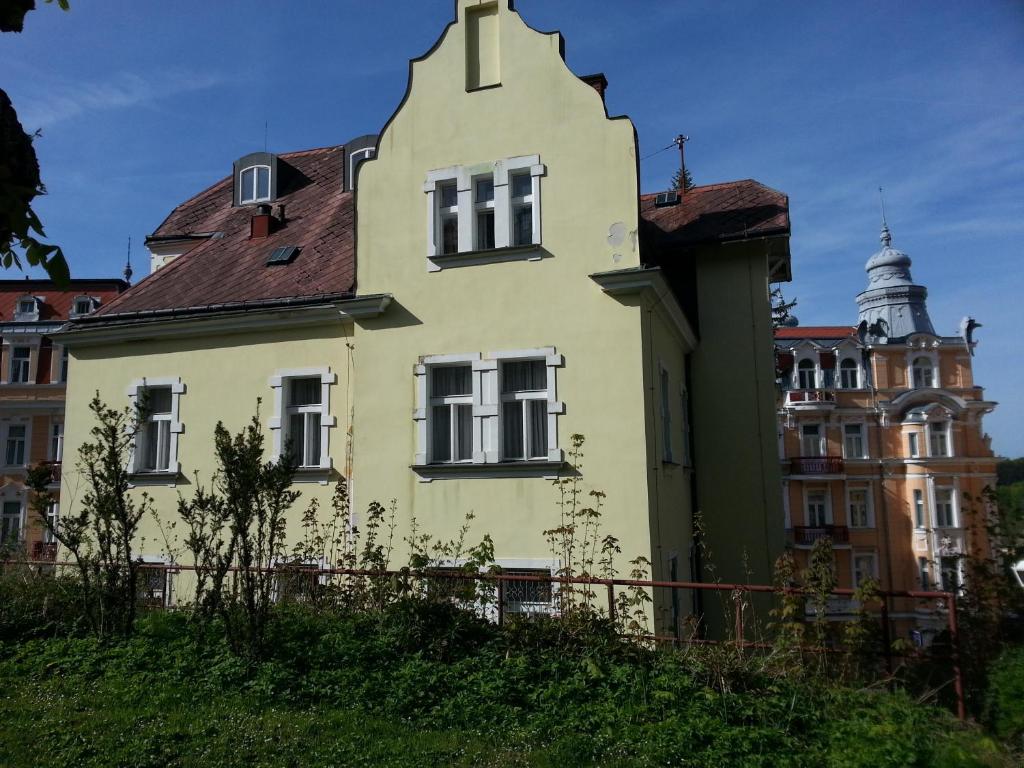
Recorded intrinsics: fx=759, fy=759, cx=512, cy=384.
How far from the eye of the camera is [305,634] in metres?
8.54

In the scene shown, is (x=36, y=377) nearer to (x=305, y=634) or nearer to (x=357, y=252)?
(x=357, y=252)

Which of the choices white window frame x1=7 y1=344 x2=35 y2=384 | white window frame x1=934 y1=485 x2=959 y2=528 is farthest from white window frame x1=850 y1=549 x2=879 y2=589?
white window frame x1=7 y1=344 x2=35 y2=384

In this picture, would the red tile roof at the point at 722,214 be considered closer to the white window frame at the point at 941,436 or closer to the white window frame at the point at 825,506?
the white window frame at the point at 825,506

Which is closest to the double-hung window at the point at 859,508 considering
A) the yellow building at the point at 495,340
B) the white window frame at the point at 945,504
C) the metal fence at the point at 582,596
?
the white window frame at the point at 945,504

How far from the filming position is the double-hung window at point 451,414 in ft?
38.8

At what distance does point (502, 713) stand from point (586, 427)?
5064 millimetres

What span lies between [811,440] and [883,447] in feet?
14.0

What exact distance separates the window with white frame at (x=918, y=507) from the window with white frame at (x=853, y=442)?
389 centimetres

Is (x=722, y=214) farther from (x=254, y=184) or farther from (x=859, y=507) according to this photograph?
(x=859, y=507)

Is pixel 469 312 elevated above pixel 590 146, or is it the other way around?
pixel 590 146

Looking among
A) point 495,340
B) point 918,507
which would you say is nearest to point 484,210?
point 495,340

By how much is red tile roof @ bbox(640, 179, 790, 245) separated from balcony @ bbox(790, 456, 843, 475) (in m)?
33.9

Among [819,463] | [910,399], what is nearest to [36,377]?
[819,463]

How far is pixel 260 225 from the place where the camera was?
56.6ft
